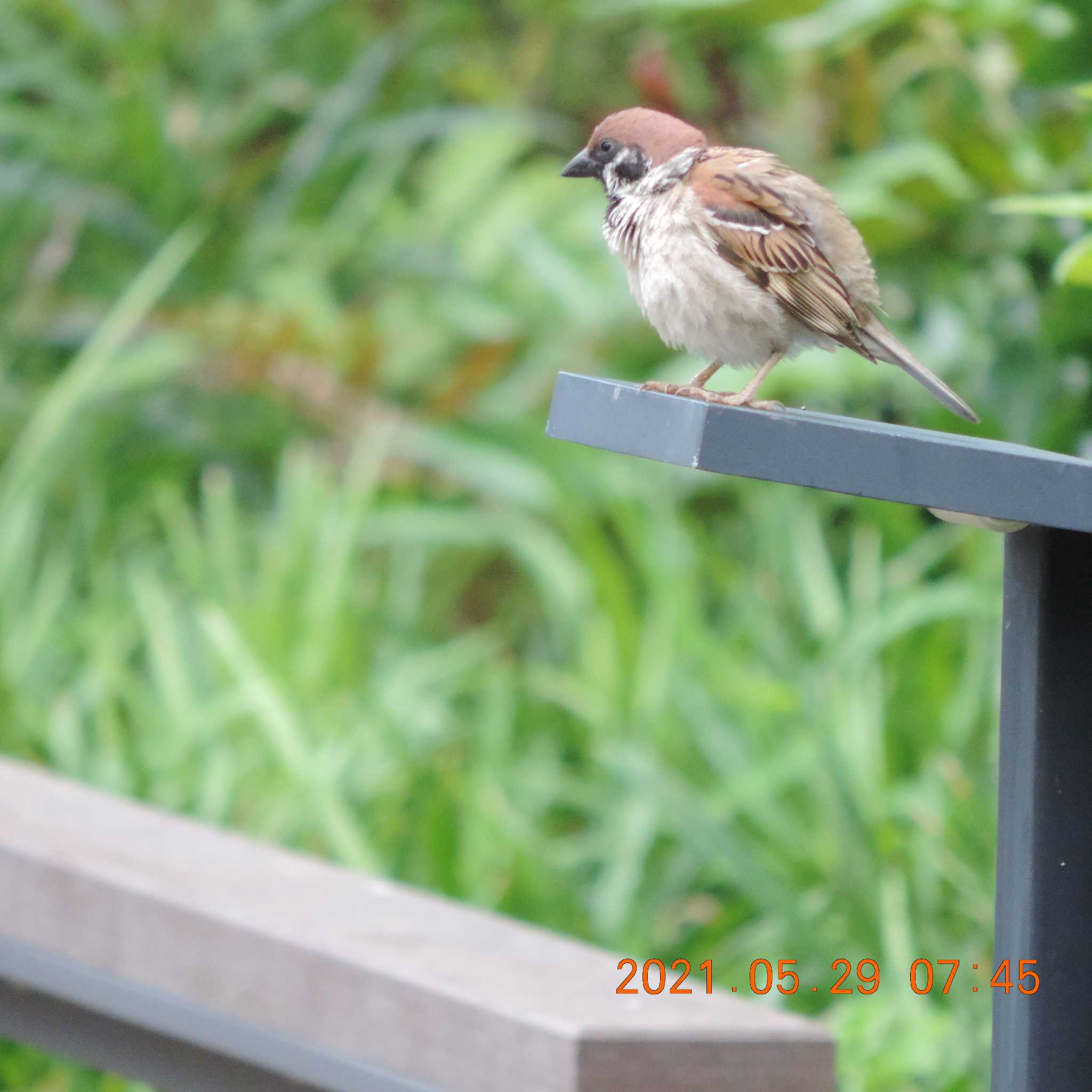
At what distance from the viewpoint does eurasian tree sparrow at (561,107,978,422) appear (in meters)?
1.73

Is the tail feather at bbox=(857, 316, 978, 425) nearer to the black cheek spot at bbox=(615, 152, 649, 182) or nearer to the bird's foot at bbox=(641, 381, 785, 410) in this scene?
the bird's foot at bbox=(641, 381, 785, 410)

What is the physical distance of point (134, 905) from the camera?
5.47 feet

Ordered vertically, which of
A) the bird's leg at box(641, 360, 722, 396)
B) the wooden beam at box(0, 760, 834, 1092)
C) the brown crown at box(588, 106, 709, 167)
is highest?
the brown crown at box(588, 106, 709, 167)

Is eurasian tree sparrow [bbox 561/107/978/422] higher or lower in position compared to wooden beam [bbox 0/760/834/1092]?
higher

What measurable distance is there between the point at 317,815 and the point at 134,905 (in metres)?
1.29

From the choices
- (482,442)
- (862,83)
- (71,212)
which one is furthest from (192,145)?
(862,83)

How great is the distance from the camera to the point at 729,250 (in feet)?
5.73

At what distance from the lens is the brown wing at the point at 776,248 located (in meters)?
1.73

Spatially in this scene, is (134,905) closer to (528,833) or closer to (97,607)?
(528,833)

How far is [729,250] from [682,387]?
25 centimetres
